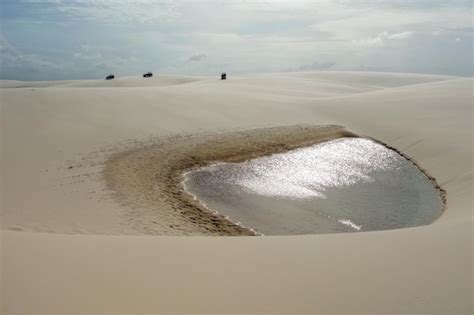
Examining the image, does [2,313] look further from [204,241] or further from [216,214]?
[216,214]

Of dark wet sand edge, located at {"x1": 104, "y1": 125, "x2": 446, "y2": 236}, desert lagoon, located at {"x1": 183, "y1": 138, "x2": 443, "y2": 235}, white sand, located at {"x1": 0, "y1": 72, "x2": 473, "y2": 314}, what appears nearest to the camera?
white sand, located at {"x1": 0, "y1": 72, "x2": 473, "y2": 314}

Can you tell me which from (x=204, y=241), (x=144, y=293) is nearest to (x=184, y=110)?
(x=204, y=241)

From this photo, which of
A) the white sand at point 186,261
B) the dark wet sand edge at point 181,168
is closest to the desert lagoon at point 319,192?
the dark wet sand edge at point 181,168

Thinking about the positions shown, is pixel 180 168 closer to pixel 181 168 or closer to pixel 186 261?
pixel 181 168

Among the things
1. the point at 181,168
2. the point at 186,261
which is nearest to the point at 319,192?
the point at 181,168

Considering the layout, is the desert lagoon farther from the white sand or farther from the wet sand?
the white sand

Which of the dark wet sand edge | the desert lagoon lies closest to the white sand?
the dark wet sand edge
